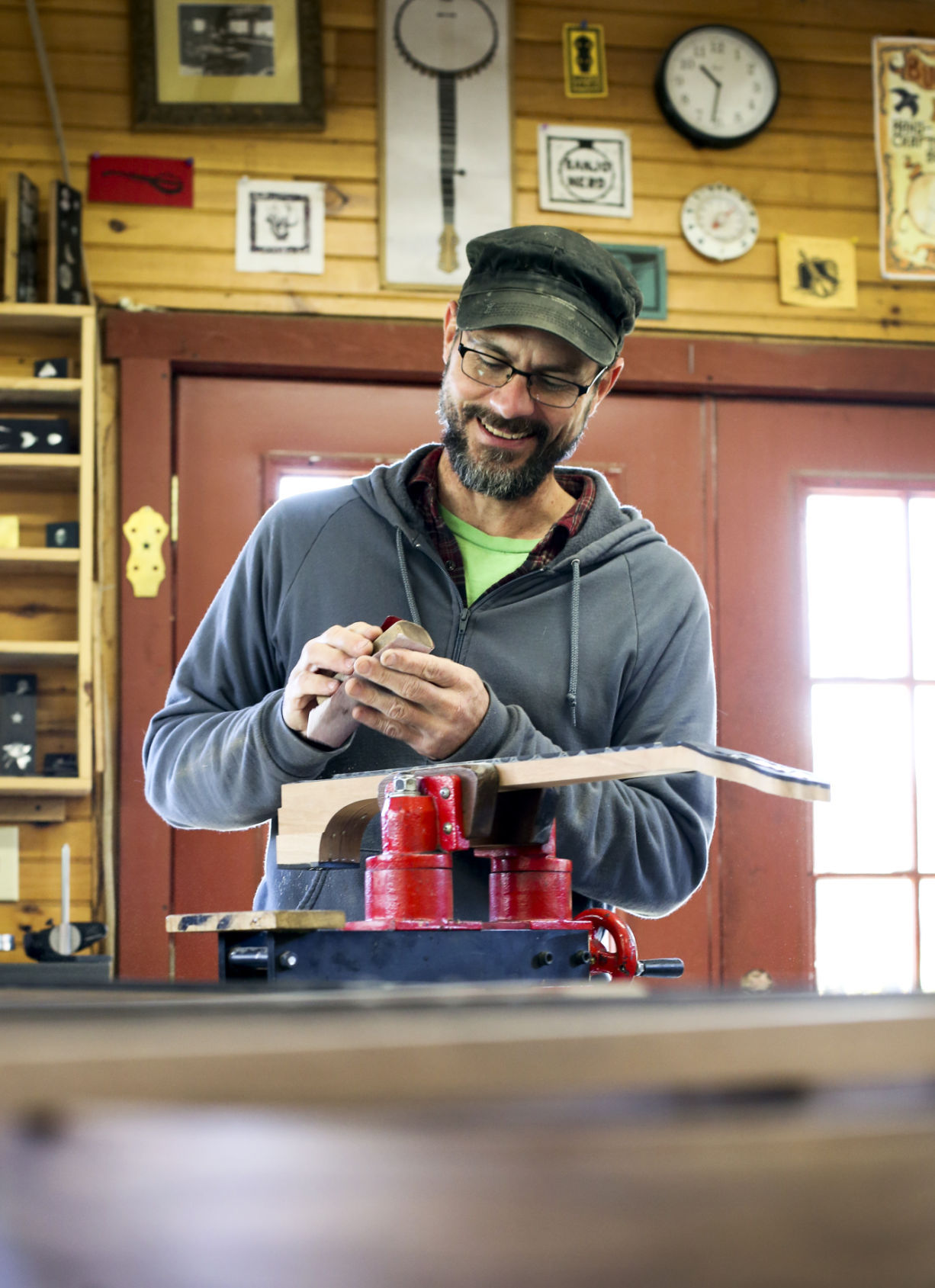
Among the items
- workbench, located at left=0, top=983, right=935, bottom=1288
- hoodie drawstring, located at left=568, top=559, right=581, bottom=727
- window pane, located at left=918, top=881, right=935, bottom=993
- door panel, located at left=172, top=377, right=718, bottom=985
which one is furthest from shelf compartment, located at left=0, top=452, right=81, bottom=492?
workbench, located at left=0, top=983, right=935, bottom=1288

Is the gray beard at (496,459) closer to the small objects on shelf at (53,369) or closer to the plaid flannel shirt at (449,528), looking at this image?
the plaid flannel shirt at (449,528)

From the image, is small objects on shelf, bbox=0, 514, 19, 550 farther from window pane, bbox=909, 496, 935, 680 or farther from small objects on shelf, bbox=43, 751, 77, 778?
window pane, bbox=909, 496, 935, 680

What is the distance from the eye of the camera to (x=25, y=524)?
3.16 m

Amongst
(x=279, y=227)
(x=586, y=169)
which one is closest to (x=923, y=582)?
(x=586, y=169)

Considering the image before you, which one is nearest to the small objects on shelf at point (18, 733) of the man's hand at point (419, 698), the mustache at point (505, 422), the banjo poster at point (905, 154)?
the mustache at point (505, 422)

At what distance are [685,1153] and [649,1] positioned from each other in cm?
374

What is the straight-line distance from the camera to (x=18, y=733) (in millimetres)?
3010

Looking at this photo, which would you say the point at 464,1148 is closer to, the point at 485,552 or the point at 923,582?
the point at 485,552

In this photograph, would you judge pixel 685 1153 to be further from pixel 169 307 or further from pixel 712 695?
pixel 169 307

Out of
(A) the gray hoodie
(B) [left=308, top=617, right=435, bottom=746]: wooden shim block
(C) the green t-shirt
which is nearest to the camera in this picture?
(B) [left=308, top=617, right=435, bottom=746]: wooden shim block

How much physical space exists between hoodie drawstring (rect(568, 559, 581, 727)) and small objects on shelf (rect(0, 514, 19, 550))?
182 centimetres

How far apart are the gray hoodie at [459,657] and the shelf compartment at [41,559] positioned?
1371 millimetres

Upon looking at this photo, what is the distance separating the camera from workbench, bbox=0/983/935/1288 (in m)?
0.16

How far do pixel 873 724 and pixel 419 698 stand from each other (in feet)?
8.08
